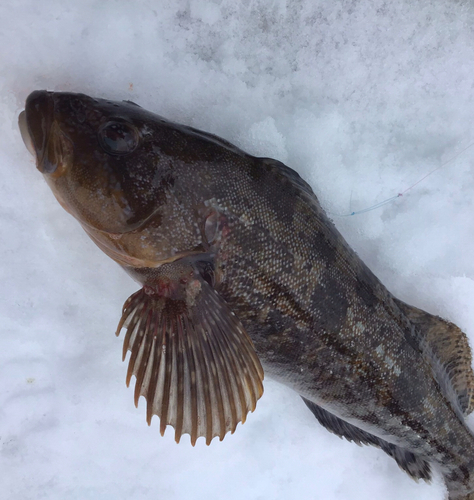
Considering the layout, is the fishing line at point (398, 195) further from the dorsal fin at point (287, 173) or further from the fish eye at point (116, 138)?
the fish eye at point (116, 138)

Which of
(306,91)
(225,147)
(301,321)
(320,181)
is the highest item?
(306,91)

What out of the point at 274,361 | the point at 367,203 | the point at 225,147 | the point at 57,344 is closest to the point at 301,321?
the point at 274,361

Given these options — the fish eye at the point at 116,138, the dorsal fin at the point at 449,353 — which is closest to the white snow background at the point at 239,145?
the dorsal fin at the point at 449,353

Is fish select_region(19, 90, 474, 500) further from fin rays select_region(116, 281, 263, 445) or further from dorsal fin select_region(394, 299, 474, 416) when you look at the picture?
dorsal fin select_region(394, 299, 474, 416)

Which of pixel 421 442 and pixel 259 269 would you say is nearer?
pixel 259 269

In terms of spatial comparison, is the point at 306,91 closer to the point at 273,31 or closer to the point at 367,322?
the point at 273,31

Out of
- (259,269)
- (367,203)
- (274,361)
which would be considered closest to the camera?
(259,269)

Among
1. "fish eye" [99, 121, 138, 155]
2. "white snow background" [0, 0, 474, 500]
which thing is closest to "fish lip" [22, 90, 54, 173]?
"fish eye" [99, 121, 138, 155]
